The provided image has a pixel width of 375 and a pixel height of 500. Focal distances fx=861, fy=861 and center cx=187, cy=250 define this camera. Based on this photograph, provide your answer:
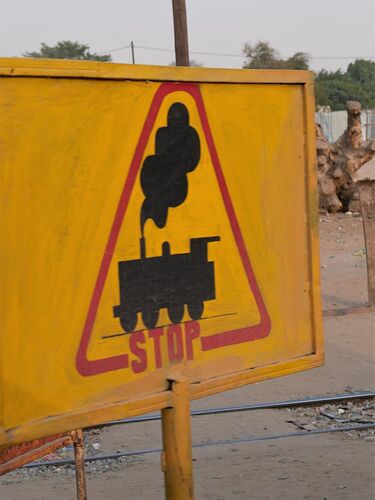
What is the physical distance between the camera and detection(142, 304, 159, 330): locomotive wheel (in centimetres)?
213

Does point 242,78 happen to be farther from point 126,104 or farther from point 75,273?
point 75,273

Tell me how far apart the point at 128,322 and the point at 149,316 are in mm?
63

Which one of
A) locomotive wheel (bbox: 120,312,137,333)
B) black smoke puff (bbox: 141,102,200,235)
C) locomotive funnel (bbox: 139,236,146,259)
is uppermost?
black smoke puff (bbox: 141,102,200,235)

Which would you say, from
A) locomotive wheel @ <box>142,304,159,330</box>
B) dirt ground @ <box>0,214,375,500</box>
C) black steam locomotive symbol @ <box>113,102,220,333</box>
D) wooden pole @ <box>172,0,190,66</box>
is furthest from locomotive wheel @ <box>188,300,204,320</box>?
wooden pole @ <box>172,0,190,66</box>

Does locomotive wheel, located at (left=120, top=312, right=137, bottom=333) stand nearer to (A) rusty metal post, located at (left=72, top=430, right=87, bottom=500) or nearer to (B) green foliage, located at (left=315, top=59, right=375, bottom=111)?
(A) rusty metal post, located at (left=72, top=430, right=87, bottom=500)

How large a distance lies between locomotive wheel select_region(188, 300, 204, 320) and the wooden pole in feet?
42.4

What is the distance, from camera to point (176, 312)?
2.19 m

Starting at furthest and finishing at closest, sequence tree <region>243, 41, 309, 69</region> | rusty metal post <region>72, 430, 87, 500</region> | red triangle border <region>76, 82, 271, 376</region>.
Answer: tree <region>243, 41, 309, 69</region>
rusty metal post <region>72, 430, 87, 500</region>
red triangle border <region>76, 82, 271, 376</region>

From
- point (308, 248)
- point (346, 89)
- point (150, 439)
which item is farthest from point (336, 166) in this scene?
point (346, 89)

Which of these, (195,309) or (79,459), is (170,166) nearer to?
(195,309)

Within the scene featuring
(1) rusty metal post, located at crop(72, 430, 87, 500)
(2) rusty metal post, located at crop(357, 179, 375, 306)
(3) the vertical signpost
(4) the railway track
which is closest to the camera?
(3) the vertical signpost

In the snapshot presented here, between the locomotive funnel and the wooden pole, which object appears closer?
the locomotive funnel

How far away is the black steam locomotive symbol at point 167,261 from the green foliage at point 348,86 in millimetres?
45114

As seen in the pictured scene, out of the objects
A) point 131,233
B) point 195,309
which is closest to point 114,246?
point 131,233
